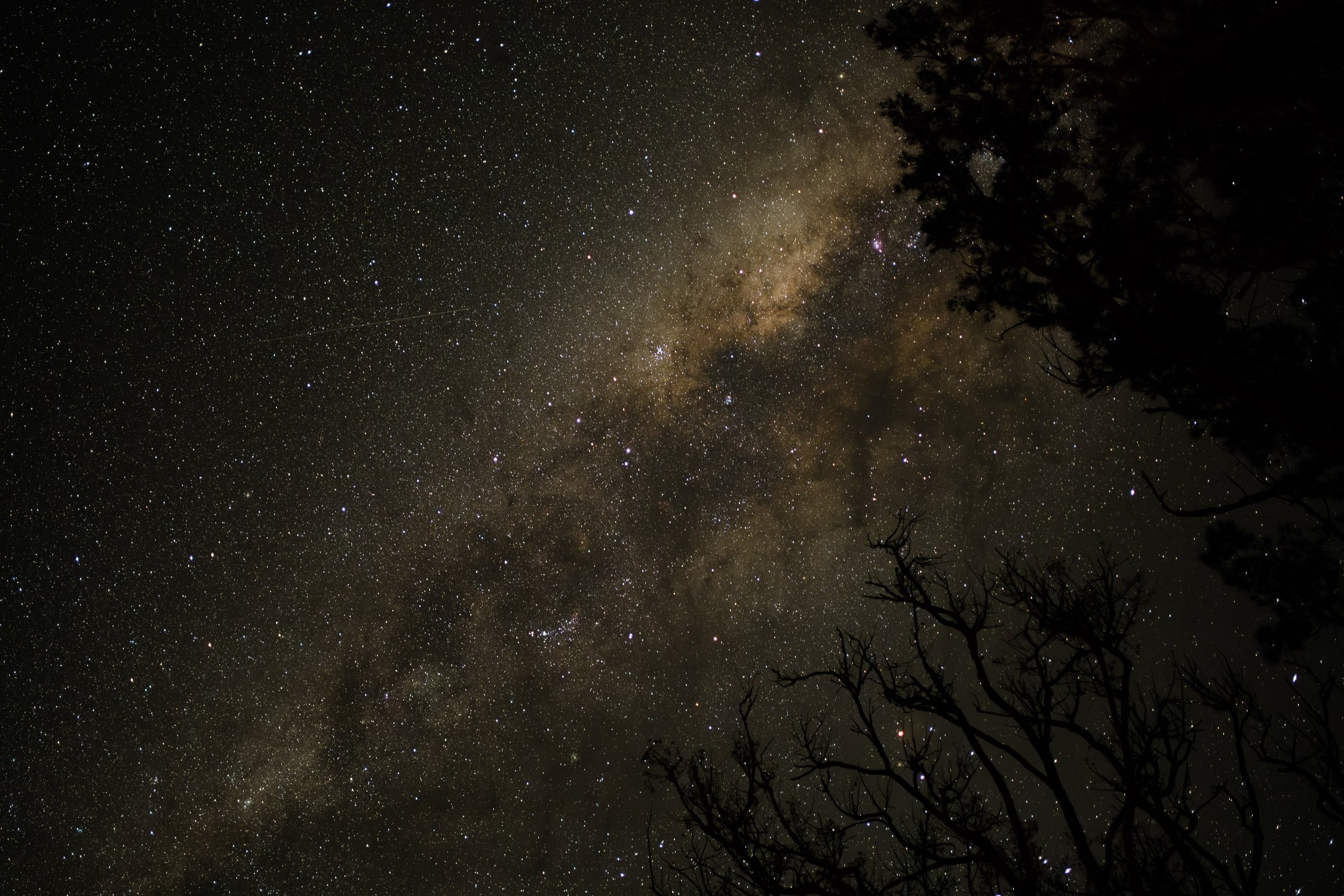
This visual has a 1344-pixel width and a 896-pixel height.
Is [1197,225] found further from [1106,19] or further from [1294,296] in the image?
[1106,19]

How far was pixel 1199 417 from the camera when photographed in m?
4.74

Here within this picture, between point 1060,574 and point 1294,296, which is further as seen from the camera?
point 1060,574

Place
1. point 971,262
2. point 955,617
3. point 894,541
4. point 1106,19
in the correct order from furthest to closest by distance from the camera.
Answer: point 894,541, point 955,617, point 971,262, point 1106,19

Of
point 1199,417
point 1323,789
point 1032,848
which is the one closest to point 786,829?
point 1032,848

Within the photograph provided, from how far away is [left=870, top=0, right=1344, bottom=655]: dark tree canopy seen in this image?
412 cm

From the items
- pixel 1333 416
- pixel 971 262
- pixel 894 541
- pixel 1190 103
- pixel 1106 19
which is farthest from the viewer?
pixel 894 541

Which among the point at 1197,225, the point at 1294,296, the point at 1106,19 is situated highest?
the point at 1106,19

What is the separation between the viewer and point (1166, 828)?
18.9 feet

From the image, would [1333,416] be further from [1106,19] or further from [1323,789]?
[1323,789]

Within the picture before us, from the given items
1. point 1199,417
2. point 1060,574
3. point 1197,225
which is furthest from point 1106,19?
point 1060,574

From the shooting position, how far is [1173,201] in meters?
4.83

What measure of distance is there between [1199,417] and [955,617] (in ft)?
9.30

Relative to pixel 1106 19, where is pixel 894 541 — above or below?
below

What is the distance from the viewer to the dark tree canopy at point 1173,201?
4125 millimetres
